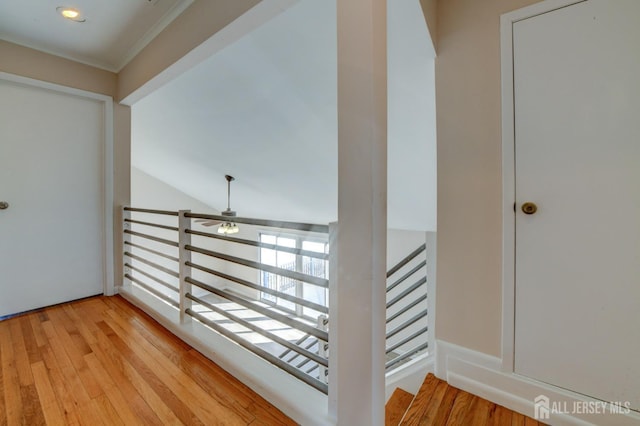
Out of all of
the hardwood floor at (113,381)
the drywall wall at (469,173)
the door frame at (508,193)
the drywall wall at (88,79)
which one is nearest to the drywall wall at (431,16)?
the drywall wall at (469,173)

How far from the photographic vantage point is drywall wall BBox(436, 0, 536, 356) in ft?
4.42

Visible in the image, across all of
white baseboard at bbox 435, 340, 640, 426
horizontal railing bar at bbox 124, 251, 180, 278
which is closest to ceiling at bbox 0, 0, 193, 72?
horizontal railing bar at bbox 124, 251, 180, 278

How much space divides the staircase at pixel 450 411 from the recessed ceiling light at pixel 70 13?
3.10 metres

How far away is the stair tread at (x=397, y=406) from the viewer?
1469mm

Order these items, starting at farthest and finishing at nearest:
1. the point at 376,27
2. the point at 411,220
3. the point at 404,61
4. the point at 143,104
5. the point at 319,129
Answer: the point at 411,220
the point at 143,104
the point at 319,129
the point at 404,61
the point at 376,27

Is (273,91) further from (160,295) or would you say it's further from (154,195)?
(154,195)

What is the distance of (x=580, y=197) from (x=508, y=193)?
0.26m

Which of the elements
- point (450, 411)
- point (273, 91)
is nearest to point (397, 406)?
point (450, 411)

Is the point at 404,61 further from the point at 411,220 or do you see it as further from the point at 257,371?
the point at 411,220

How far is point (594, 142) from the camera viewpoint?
1.13 metres

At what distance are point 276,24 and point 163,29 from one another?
952 mm

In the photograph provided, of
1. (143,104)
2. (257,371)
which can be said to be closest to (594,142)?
(257,371)

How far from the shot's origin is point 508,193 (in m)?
1.31

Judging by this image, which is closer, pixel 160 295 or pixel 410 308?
pixel 410 308
